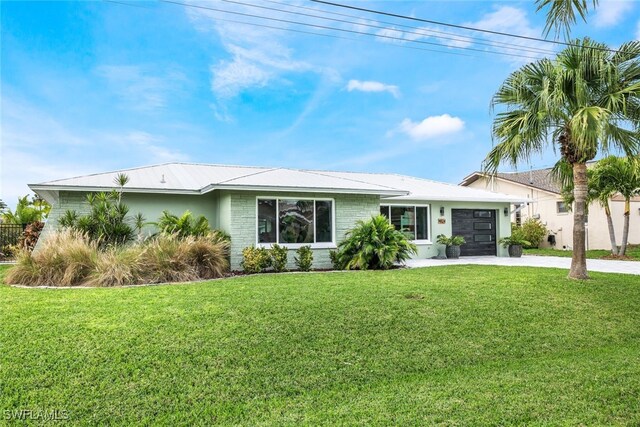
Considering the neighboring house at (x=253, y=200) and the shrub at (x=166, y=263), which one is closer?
the shrub at (x=166, y=263)

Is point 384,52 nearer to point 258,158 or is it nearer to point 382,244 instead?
point 382,244

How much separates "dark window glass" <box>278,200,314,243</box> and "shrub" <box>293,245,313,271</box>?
55 cm

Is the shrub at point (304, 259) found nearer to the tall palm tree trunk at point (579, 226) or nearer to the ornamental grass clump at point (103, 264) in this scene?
the ornamental grass clump at point (103, 264)

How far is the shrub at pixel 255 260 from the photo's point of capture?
1182 centimetres

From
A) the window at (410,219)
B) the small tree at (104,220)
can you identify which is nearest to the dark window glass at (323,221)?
the window at (410,219)

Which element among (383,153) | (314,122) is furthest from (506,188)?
(314,122)

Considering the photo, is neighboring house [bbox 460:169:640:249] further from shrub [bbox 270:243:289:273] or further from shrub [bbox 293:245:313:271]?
shrub [bbox 270:243:289:273]

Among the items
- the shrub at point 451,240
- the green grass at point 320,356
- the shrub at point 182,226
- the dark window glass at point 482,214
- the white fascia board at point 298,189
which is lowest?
the green grass at point 320,356

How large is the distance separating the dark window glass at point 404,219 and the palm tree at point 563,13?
994cm

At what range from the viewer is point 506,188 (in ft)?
85.2

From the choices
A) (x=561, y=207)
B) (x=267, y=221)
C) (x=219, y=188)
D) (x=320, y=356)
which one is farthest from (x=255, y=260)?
(x=561, y=207)

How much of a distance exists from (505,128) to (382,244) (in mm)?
4744

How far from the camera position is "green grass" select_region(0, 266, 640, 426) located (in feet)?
13.3

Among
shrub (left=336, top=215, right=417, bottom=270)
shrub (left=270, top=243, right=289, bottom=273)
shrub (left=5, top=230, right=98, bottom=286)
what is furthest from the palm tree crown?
shrub (left=5, top=230, right=98, bottom=286)
